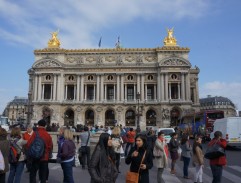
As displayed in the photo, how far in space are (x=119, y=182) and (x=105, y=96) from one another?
53.0 m

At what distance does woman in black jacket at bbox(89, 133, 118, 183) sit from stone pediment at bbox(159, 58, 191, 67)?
5606 cm

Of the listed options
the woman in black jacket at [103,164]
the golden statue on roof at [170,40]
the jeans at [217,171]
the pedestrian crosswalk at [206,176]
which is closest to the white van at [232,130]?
the pedestrian crosswalk at [206,176]

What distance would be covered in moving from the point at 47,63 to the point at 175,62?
90.7 ft

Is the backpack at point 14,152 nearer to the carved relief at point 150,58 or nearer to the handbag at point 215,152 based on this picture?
the handbag at point 215,152

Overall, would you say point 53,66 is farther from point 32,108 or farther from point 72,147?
point 72,147

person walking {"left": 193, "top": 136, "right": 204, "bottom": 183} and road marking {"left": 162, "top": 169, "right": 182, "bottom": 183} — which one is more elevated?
person walking {"left": 193, "top": 136, "right": 204, "bottom": 183}

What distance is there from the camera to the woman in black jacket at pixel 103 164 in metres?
5.10

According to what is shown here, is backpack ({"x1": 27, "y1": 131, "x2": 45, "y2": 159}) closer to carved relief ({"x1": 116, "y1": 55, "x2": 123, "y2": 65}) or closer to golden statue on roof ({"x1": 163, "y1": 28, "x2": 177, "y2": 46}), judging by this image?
carved relief ({"x1": 116, "y1": 55, "x2": 123, "y2": 65})

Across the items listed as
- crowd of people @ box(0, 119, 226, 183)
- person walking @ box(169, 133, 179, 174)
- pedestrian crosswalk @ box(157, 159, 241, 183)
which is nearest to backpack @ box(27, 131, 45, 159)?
Answer: crowd of people @ box(0, 119, 226, 183)

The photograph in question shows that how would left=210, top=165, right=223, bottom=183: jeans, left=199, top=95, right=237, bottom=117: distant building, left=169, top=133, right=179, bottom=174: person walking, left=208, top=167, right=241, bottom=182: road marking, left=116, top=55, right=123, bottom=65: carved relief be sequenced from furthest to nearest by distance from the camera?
left=199, top=95, right=237, bottom=117: distant building < left=116, top=55, right=123, bottom=65: carved relief < left=169, top=133, right=179, bottom=174: person walking < left=208, top=167, right=241, bottom=182: road marking < left=210, top=165, right=223, bottom=183: jeans

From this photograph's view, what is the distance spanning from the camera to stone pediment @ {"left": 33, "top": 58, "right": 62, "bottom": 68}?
203 ft

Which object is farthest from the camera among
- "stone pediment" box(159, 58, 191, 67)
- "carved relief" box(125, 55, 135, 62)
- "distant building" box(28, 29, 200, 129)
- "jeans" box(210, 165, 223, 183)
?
"carved relief" box(125, 55, 135, 62)

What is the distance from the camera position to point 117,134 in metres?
11.1

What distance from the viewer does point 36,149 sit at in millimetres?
7254
